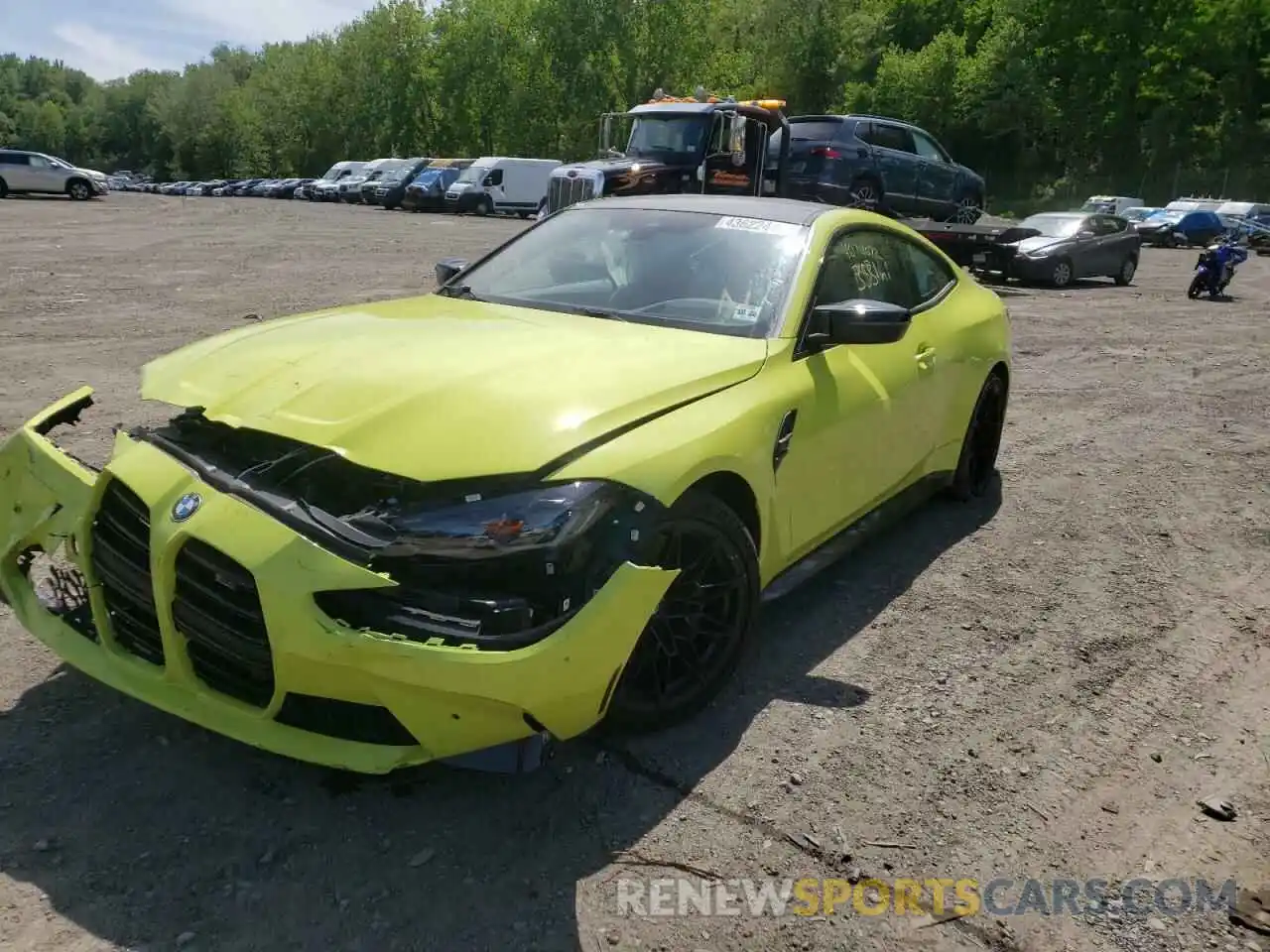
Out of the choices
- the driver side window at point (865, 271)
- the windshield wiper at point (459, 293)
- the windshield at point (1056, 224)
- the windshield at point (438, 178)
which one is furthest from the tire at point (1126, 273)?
the windshield at point (438, 178)

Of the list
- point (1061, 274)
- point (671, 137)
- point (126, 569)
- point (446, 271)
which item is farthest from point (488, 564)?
point (1061, 274)

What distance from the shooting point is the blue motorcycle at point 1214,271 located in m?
17.0

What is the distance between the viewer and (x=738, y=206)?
14.3ft

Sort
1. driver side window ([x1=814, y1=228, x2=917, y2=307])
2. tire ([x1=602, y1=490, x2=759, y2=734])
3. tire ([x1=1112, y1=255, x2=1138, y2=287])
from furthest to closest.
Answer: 1. tire ([x1=1112, y1=255, x2=1138, y2=287])
2. driver side window ([x1=814, y1=228, x2=917, y2=307])
3. tire ([x1=602, y1=490, x2=759, y2=734])

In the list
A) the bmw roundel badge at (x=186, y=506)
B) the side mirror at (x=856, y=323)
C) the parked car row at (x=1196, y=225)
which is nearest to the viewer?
the bmw roundel badge at (x=186, y=506)

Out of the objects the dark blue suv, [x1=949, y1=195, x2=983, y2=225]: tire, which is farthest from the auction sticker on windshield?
[x1=949, y1=195, x2=983, y2=225]: tire

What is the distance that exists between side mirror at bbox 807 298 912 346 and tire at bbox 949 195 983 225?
14428 millimetres

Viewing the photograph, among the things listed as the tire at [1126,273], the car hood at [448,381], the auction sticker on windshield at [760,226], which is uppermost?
the auction sticker on windshield at [760,226]

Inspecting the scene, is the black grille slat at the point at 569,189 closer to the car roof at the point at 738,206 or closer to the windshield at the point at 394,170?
the car roof at the point at 738,206

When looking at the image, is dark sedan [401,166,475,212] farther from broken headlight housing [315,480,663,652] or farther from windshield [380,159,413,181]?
broken headlight housing [315,480,663,652]

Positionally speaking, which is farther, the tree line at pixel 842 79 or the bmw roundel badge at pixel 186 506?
the tree line at pixel 842 79

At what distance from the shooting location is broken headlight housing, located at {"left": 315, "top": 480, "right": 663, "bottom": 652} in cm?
245

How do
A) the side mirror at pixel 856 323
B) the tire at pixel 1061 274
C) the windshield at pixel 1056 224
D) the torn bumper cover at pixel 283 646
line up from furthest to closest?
the windshield at pixel 1056 224
the tire at pixel 1061 274
the side mirror at pixel 856 323
the torn bumper cover at pixel 283 646

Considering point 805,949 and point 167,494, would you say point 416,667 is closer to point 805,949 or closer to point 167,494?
point 167,494
